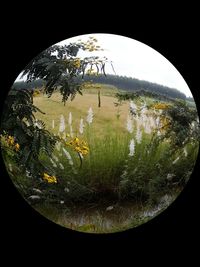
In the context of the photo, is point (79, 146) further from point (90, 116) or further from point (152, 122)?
point (152, 122)

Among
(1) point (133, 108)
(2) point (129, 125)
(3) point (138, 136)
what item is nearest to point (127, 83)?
(1) point (133, 108)

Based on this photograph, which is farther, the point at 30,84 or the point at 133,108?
the point at 30,84

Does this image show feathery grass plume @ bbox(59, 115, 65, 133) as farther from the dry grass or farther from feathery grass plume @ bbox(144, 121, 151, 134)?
feathery grass plume @ bbox(144, 121, 151, 134)

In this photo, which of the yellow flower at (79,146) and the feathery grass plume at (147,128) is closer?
the yellow flower at (79,146)

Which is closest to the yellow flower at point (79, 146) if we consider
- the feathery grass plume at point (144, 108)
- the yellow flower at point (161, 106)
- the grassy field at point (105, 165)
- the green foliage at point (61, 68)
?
the grassy field at point (105, 165)

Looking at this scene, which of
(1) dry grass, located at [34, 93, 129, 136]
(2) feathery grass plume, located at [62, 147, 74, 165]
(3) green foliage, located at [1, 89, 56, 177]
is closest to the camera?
(1) dry grass, located at [34, 93, 129, 136]

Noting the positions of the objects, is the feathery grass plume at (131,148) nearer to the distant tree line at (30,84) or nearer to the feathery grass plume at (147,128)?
the feathery grass plume at (147,128)

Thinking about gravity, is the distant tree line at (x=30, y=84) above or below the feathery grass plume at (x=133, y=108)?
above

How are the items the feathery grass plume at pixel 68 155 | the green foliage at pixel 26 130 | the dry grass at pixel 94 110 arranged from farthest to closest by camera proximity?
the green foliage at pixel 26 130
the feathery grass plume at pixel 68 155
the dry grass at pixel 94 110

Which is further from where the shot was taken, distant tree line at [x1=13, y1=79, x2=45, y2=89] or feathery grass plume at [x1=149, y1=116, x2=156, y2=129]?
distant tree line at [x1=13, y1=79, x2=45, y2=89]

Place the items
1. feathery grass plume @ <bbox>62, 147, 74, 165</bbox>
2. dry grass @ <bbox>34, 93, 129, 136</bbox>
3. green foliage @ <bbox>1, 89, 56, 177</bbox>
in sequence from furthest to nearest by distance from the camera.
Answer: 1. green foliage @ <bbox>1, 89, 56, 177</bbox>
2. feathery grass plume @ <bbox>62, 147, 74, 165</bbox>
3. dry grass @ <bbox>34, 93, 129, 136</bbox>

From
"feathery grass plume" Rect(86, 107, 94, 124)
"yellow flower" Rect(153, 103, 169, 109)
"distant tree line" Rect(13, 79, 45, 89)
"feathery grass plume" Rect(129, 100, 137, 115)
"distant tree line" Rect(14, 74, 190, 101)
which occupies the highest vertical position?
"distant tree line" Rect(14, 74, 190, 101)

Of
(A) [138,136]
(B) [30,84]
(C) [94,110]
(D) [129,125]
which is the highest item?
(B) [30,84]

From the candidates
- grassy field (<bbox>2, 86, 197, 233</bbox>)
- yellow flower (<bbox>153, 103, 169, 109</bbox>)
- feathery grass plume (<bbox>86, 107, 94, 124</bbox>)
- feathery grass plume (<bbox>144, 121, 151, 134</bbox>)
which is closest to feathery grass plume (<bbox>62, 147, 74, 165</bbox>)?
grassy field (<bbox>2, 86, 197, 233</bbox>)
